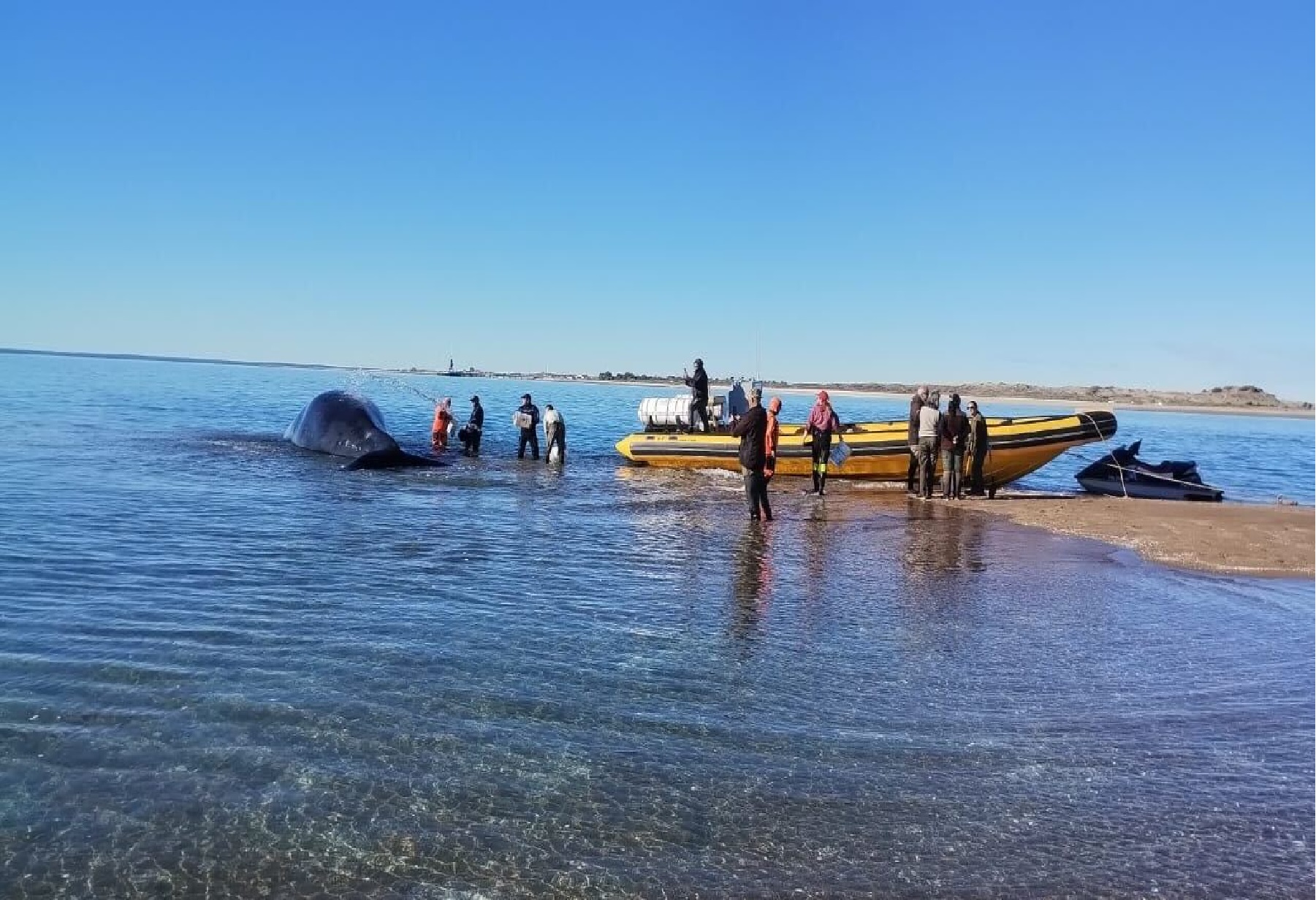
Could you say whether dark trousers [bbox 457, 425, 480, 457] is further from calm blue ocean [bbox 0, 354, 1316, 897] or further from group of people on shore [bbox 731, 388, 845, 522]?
calm blue ocean [bbox 0, 354, 1316, 897]

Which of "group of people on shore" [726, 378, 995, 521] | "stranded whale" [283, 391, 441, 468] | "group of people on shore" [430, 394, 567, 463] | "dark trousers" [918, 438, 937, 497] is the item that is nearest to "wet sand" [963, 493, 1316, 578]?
"group of people on shore" [726, 378, 995, 521]

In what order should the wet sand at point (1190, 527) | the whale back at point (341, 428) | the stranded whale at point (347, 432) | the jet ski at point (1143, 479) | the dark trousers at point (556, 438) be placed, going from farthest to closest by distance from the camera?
the dark trousers at point (556, 438), the whale back at point (341, 428), the stranded whale at point (347, 432), the jet ski at point (1143, 479), the wet sand at point (1190, 527)

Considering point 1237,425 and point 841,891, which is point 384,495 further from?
point 1237,425

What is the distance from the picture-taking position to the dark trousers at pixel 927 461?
62.1 feet

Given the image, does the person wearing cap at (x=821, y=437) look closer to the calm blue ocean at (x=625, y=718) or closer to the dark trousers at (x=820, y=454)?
the dark trousers at (x=820, y=454)

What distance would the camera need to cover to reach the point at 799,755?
5.07 meters

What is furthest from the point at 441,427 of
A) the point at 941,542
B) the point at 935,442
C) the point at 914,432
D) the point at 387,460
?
the point at 941,542

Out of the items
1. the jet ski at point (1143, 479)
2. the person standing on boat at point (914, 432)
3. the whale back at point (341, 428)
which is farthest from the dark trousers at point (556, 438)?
the jet ski at point (1143, 479)

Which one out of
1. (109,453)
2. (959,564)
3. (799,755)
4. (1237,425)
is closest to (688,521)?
(959,564)

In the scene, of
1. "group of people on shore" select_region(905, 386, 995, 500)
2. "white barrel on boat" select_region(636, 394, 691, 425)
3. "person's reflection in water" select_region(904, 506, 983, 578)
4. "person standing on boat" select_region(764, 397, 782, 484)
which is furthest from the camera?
"white barrel on boat" select_region(636, 394, 691, 425)

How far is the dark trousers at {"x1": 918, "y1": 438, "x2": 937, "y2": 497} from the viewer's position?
62.1 feet

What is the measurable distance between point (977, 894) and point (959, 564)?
26.2ft

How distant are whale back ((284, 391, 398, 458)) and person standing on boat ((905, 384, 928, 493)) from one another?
1157 centimetres

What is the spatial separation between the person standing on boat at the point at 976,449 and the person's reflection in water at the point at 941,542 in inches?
97.0
